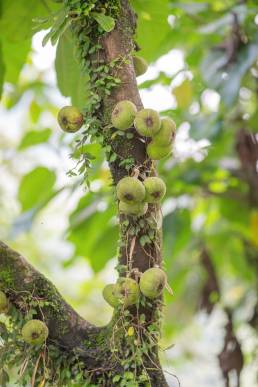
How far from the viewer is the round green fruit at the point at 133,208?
759mm

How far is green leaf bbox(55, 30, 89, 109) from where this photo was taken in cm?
107

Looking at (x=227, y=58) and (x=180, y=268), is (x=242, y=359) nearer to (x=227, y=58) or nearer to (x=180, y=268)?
(x=180, y=268)

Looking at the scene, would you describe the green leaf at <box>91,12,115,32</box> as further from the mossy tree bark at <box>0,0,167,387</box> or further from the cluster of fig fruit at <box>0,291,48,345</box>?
the cluster of fig fruit at <box>0,291,48,345</box>

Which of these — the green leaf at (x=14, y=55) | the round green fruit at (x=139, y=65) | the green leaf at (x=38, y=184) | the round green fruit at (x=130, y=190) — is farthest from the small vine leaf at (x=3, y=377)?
the green leaf at (x=38, y=184)

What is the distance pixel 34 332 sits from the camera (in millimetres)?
756

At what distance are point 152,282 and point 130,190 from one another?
0.12 m

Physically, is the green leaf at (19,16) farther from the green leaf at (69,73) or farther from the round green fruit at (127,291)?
the round green fruit at (127,291)

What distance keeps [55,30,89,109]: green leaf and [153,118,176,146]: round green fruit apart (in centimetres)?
30

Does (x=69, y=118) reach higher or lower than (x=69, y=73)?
lower

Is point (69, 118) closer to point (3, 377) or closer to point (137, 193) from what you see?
point (137, 193)

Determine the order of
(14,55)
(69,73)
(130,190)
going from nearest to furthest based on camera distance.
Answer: (130,190) → (69,73) → (14,55)

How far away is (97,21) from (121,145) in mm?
177

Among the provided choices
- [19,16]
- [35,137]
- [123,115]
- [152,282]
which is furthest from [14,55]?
[152,282]

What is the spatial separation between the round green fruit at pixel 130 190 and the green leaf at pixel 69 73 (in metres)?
0.35
